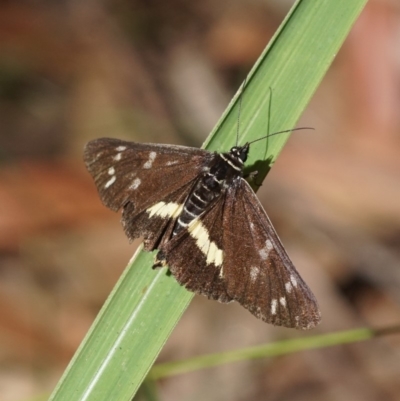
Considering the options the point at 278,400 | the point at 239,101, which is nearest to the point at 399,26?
the point at 239,101

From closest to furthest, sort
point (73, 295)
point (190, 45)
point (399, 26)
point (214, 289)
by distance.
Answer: point (214, 289) < point (73, 295) < point (399, 26) < point (190, 45)

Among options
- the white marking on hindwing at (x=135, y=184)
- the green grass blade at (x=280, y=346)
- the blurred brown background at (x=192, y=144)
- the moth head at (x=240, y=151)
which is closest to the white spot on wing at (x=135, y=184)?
the white marking on hindwing at (x=135, y=184)

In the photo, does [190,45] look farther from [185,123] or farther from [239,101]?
[239,101]

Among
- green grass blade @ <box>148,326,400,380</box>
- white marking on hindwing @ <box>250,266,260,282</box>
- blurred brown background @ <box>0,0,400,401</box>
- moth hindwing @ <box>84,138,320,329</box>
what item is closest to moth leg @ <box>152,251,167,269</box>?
moth hindwing @ <box>84,138,320,329</box>

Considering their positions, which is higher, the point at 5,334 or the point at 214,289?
the point at 214,289

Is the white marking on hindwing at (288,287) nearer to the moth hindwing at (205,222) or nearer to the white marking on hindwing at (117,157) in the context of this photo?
the moth hindwing at (205,222)

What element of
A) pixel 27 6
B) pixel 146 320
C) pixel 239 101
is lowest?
pixel 146 320

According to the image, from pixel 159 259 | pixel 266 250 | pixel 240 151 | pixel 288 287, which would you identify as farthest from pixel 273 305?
pixel 240 151
